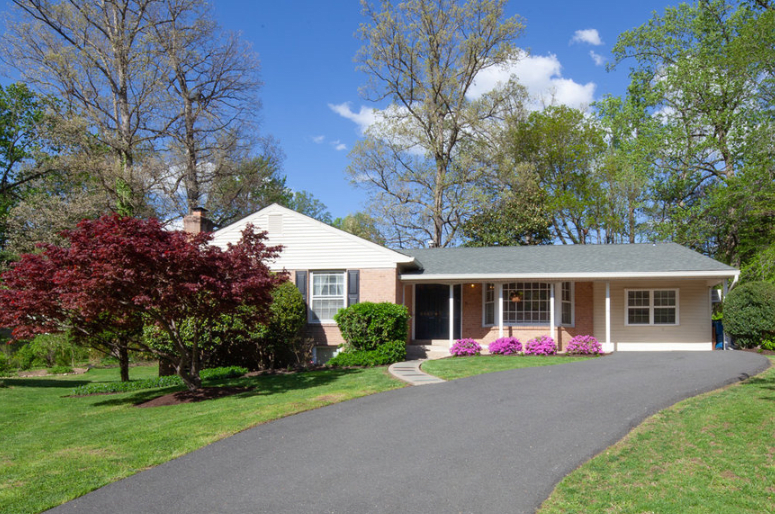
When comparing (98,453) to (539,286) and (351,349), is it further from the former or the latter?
Result: (539,286)

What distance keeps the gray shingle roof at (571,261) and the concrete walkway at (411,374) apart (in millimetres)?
3990

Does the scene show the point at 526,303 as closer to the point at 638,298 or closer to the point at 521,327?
the point at 521,327

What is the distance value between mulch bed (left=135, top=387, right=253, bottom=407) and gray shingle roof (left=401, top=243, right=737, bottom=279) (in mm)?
7526

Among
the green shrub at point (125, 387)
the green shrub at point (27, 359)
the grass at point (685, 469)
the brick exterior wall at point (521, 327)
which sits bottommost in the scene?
the green shrub at point (27, 359)

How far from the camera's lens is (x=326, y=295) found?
1817 cm

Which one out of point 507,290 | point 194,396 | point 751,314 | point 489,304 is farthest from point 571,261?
point 194,396

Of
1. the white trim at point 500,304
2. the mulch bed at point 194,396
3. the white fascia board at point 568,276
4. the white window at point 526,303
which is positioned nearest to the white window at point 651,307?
the white fascia board at point 568,276

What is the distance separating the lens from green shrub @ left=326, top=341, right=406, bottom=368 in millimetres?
15273

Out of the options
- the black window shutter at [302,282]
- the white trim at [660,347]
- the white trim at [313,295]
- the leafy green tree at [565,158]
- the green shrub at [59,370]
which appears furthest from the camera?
the leafy green tree at [565,158]

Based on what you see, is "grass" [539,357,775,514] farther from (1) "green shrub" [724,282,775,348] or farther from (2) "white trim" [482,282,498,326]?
(2) "white trim" [482,282,498,326]

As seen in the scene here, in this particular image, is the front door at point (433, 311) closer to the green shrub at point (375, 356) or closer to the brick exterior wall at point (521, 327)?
the brick exterior wall at point (521, 327)

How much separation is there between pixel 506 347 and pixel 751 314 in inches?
289

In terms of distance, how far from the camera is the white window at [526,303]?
18.3 m

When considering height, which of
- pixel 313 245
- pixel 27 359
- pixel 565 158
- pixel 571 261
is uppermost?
pixel 565 158
